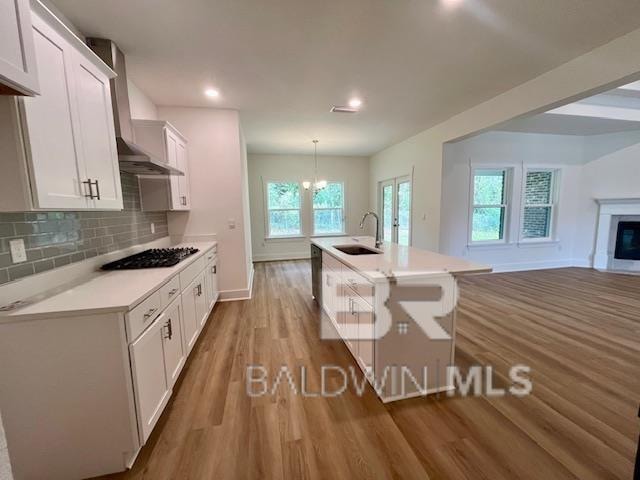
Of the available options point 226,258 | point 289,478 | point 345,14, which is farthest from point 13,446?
point 345,14

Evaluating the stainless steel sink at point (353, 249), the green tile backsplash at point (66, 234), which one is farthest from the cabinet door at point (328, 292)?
the green tile backsplash at point (66, 234)

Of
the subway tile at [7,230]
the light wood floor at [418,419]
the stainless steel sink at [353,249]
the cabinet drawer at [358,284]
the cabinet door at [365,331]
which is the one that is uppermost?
the subway tile at [7,230]

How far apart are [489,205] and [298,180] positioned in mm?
4269

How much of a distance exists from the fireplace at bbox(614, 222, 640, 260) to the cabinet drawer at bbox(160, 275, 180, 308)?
7.50 metres

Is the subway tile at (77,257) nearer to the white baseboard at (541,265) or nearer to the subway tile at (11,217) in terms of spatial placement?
the subway tile at (11,217)

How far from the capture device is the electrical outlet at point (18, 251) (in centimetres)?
138

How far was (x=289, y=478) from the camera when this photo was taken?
1330 millimetres

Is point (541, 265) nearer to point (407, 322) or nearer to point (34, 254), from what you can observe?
point (407, 322)

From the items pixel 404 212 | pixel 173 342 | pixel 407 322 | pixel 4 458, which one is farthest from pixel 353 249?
pixel 404 212

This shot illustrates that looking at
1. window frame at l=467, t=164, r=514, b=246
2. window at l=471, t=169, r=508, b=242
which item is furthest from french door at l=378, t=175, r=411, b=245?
window at l=471, t=169, r=508, b=242

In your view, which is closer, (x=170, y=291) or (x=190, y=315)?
(x=170, y=291)

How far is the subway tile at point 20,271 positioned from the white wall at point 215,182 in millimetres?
2219

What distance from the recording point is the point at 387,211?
6715 mm

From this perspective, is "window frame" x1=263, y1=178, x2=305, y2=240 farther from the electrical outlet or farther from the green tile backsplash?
the electrical outlet
